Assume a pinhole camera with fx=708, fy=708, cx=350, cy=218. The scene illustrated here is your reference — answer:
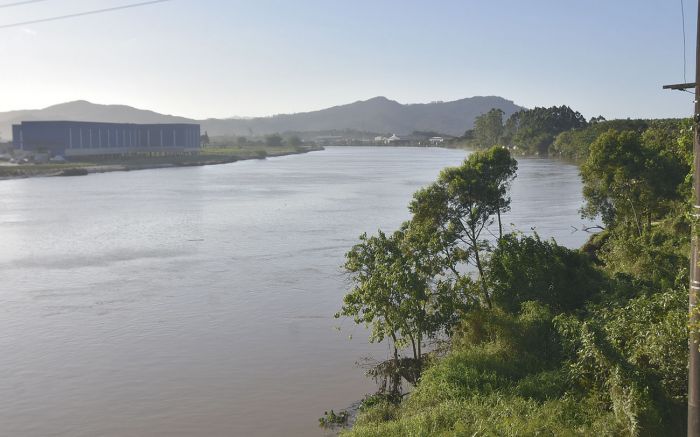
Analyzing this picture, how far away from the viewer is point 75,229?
39469 mm

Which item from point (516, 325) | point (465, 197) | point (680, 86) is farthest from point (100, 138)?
point (680, 86)

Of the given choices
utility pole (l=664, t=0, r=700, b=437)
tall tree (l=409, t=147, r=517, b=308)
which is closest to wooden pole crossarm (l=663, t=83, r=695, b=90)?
utility pole (l=664, t=0, r=700, b=437)

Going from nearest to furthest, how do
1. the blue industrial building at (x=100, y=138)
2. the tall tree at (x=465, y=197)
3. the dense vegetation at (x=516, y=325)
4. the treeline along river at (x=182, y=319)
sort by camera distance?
the dense vegetation at (x=516, y=325)
the treeline along river at (x=182, y=319)
the tall tree at (x=465, y=197)
the blue industrial building at (x=100, y=138)

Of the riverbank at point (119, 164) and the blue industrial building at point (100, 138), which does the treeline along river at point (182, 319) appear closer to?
the riverbank at point (119, 164)

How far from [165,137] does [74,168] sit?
136 ft

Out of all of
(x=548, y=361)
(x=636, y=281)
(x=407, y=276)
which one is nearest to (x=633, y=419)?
(x=548, y=361)

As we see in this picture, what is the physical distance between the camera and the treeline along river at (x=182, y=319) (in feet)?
45.9

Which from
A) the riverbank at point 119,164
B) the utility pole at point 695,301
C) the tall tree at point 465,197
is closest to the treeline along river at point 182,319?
the tall tree at point 465,197

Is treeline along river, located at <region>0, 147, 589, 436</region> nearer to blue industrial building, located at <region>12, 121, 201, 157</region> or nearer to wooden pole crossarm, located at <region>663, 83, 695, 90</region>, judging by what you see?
wooden pole crossarm, located at <region>663, 83, 695, 90</region>

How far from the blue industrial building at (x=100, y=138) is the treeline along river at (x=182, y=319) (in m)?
60.6

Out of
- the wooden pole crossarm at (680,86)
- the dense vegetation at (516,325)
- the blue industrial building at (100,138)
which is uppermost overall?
the blue industrial building at (100,138)

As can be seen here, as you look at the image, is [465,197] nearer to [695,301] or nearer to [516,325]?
[516,325]

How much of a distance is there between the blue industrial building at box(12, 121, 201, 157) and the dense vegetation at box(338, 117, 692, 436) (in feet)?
318

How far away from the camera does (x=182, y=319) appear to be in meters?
20.4
